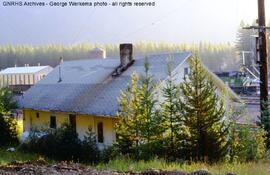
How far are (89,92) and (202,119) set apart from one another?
563 inches

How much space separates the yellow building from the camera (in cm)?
2730

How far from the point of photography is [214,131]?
17375 millimetres

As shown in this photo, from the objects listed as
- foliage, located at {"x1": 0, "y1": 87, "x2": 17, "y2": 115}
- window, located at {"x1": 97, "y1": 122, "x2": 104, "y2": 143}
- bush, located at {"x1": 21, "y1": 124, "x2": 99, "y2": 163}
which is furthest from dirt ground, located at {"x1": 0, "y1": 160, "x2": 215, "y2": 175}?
foliage, located at {"x1": 0, "y1": 87, "x2": 17, "y2": 115}

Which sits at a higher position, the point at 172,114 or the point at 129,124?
the point at 172,114

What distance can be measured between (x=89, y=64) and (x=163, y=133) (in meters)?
19.2

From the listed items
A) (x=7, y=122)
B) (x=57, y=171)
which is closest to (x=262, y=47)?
(x=57, y=171)

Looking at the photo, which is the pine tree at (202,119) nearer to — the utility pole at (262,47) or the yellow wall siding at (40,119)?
the utility pole at (262,47)

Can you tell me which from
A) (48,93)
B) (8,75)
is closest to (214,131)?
(48,93)

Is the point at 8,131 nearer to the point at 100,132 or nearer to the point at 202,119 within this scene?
the point at 100,132

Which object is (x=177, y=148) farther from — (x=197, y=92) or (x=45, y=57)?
(x=45, y=57)

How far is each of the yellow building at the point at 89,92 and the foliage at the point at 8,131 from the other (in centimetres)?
139

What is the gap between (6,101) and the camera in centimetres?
3584

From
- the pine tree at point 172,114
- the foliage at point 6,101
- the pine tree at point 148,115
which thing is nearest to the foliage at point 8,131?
the foliage at point 6,101

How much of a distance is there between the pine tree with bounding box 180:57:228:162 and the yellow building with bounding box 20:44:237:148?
6.33 m
